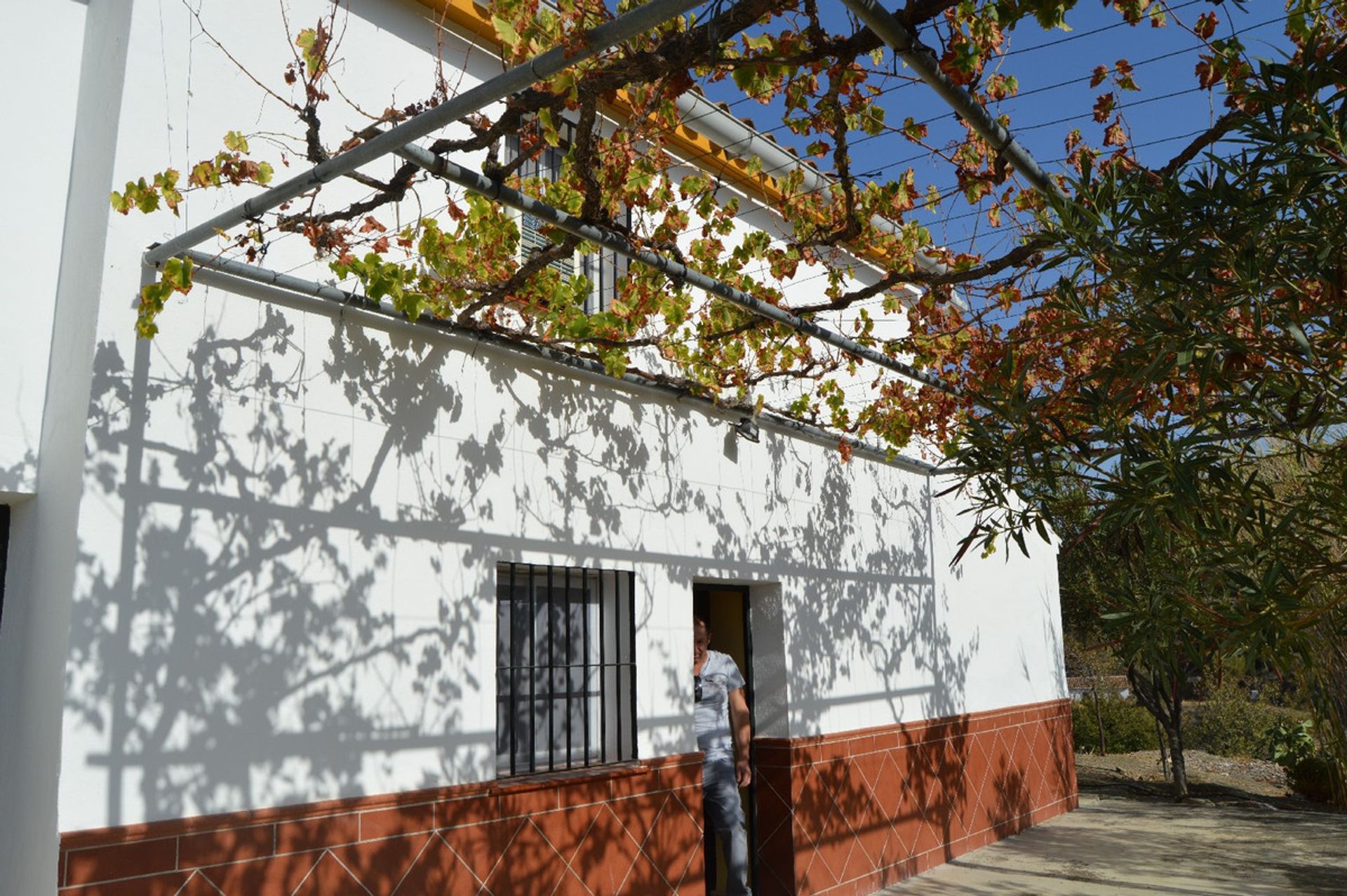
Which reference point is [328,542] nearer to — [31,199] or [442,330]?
[442,330]

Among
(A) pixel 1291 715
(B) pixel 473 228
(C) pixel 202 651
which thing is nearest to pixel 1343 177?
(B) pixel 473 228

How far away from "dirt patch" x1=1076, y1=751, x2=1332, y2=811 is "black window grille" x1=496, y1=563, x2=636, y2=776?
8960mm

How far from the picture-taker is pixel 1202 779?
13.3 meters

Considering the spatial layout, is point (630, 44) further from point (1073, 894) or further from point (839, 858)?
point (1073, 894)

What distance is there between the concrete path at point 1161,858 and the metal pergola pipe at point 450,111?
6.18 metres

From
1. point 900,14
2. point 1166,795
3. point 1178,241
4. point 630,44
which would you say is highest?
point 630,44

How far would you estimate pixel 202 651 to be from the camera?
4.01m

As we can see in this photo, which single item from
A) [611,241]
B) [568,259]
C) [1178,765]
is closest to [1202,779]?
[1178,765]

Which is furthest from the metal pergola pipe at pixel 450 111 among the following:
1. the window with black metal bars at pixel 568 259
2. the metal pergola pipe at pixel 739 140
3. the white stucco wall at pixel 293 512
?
the metal pergola pipe at pixel 739 140

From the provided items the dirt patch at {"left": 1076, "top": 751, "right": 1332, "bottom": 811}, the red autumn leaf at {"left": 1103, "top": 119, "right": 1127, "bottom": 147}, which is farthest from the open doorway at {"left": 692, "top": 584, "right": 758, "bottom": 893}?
the dirt patch at {"left": 1076, "top": 751, "right": 1332, "bottom": 811}

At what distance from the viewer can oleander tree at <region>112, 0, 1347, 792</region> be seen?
3.12m

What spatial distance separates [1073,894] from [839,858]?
5.17 ft

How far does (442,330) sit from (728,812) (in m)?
3.38

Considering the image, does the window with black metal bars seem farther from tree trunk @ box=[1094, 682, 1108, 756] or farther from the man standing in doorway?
tree trunk @ box=[1094, 682, 1108, 756]
